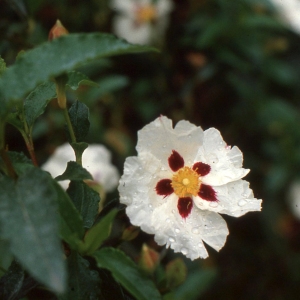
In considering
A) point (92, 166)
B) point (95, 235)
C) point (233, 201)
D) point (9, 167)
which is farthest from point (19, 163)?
point (92, 166)

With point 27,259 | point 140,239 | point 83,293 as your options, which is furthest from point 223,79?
point 27,259

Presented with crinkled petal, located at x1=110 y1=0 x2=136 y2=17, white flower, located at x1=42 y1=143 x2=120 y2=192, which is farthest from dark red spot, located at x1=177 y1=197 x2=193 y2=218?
crinkled petal, located at x1=110 y1=0 x2=136 y2=17

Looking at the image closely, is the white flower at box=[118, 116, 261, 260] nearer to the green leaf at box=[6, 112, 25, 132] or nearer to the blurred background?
the green leaf at box=[6, 112, 25, 132]

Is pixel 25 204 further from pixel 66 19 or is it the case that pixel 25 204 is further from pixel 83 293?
pixel 66 19

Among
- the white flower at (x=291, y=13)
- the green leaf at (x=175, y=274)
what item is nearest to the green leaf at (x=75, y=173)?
the green leaf at (x=175, y=274)

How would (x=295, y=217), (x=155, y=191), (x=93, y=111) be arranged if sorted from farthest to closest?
(x=295, y=217) < (x=93, y=111) < (x=155, y=191)

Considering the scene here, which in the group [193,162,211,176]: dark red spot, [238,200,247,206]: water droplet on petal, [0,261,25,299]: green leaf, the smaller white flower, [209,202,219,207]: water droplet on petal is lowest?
the smaller white flower

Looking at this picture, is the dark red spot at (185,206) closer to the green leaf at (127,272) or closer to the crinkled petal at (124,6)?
the green leaf at (127,272)
